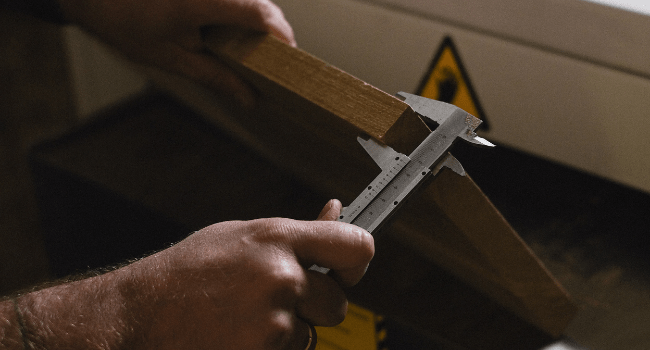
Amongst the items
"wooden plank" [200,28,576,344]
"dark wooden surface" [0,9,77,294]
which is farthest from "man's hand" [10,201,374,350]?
"dark wooden surface" [0,9,77,294]

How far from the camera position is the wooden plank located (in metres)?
→ 0.54

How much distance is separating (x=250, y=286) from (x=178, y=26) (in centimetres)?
55

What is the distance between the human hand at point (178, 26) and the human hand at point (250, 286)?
0.37 metres

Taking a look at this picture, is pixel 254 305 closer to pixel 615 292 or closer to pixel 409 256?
pixel 409 256

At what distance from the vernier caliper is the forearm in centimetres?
24

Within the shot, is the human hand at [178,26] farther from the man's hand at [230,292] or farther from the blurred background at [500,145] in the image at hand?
the man's hand at [230,292]

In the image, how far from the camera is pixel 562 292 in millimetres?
669

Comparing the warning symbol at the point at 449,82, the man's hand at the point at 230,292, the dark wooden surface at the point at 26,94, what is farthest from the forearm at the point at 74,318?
the dark wooden surface at the point at 26,94

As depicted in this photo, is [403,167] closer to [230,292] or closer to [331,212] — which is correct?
[331,212]

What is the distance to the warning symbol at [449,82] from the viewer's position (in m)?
0.84

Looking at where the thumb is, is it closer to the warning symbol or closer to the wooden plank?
the wooden plank

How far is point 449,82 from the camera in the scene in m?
0.86

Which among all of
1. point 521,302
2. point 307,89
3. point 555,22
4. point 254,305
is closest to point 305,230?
point 254,305

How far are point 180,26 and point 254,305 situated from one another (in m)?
0.56
